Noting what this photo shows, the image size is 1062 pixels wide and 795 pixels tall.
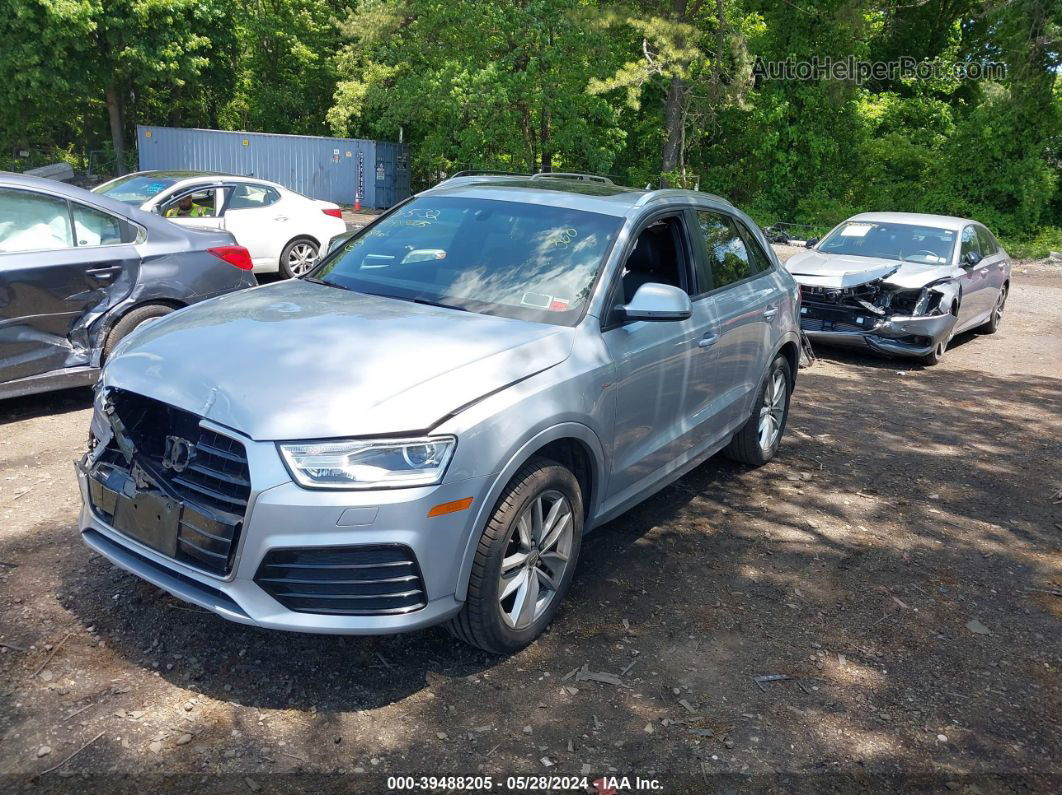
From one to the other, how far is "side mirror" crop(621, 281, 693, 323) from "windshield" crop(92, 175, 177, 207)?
778 centimetres

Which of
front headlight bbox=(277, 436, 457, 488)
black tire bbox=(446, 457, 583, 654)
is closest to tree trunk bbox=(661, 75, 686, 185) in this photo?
black tire bbox=(446, 457, 583, 654)

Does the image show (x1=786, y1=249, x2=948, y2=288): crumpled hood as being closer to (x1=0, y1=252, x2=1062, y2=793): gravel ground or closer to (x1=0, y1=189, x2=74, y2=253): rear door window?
(x1=0, y1=252, x2=1062, y2=793): gravel ground

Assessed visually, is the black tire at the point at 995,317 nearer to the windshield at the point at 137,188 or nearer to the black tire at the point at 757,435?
the black tire at the point at 757,435

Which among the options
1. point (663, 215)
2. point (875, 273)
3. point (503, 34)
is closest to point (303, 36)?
point (503, 34)

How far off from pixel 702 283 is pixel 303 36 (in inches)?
1577

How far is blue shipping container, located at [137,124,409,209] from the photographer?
31.7m

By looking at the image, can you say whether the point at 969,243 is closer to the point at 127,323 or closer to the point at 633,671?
the point at 633,671

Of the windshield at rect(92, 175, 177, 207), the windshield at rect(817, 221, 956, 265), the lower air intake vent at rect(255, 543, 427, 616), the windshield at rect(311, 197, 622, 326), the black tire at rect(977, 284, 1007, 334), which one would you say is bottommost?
the black tire at rect(977, 284, 1007, 334)

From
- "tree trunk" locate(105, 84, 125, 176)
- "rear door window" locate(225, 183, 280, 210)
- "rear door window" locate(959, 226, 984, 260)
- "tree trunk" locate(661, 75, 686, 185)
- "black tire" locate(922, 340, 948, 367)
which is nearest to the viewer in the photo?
"black tire" locate(922, 340, 948, 367)

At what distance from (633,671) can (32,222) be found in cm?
494

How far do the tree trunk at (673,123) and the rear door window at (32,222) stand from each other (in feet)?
78.6

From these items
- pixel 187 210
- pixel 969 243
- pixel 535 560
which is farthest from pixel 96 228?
pixel 969 243

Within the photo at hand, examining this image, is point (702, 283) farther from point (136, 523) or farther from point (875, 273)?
point (875, 273)

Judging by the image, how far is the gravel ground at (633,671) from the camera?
3.09 meters
